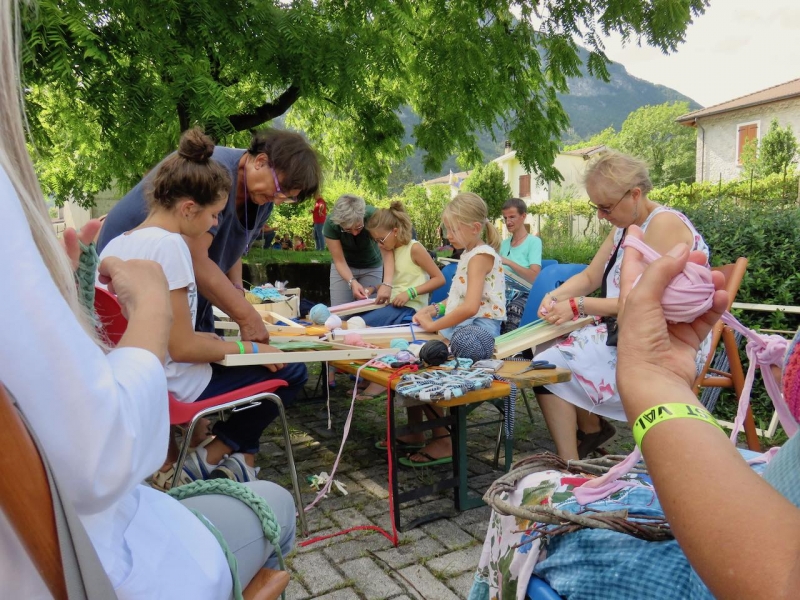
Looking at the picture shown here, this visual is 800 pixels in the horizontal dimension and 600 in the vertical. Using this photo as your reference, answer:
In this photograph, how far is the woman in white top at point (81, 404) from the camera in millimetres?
694

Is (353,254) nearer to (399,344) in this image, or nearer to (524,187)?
(399,344)

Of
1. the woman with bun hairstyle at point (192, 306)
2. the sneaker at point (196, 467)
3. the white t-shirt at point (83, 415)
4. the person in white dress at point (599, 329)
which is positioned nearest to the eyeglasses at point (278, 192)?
the woman with bun hairstyle at point (192, 306)

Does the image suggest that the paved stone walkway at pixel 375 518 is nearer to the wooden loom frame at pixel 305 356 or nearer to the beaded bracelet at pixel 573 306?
the wooden loom frame at pixel 305 356

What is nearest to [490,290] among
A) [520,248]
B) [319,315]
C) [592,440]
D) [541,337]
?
[541,337]

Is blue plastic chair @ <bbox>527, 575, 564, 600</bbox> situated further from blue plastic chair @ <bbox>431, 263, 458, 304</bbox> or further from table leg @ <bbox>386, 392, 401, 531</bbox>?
blue plastic chair @ <bbox>431, 263, 458, 304</bbox>

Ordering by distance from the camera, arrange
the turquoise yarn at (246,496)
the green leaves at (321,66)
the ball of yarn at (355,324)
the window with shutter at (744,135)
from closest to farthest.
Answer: the turquoise yarn at (246,496)
the ball of yarn at (355,324)
the green leaves at (321,66)
the window with shutter at (744,135)

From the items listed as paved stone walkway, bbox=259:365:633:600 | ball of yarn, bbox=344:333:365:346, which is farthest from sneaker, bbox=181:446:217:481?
ball of yarn, bbox=344:333:365:346

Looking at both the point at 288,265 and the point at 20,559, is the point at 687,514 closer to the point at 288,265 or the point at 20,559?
the point at 20,559

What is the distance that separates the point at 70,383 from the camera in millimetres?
722

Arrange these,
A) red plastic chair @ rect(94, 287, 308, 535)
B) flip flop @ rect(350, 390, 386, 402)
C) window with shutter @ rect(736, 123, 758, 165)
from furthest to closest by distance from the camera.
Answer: window with shutter @ rect(736, 123, 758, 165)
flip flop @ rect(350, 390, 386, 402)
red plastic chair @ rect(94, 287, 308, 535)

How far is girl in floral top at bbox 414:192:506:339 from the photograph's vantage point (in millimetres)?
3725

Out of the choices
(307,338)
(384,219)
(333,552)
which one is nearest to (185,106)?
(384,219)

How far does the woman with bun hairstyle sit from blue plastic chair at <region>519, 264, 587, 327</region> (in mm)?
1810

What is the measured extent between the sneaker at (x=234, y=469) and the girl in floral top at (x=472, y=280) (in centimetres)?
144
